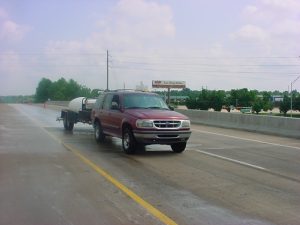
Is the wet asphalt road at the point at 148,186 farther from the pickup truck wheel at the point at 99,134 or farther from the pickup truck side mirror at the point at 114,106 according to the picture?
the pickup truck wheel at the point at 99,134

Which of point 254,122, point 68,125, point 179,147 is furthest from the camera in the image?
point 254,122

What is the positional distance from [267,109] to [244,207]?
84.9m

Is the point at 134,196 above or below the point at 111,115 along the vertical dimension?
below

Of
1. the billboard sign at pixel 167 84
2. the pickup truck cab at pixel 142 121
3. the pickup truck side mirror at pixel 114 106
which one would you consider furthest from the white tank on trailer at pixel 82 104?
the billboard sign at pixel 167 84

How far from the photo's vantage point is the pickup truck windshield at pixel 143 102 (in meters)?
14.8

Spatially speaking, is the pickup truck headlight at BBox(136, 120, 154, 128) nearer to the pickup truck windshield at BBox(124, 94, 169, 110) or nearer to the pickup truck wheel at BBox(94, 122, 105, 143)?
the pickup truck windshield at BBox(124, 94, 169, 110)

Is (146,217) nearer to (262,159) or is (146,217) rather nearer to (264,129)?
(262,159)

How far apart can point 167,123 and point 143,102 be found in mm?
1802

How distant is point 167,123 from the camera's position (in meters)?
13.5

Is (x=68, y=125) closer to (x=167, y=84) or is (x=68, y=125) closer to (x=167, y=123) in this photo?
(x=167, y=123)

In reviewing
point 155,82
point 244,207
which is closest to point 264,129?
point 244,207

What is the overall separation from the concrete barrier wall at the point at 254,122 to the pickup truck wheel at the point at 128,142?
376 inches

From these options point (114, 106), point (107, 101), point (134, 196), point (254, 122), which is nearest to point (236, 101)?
point (254, 122)

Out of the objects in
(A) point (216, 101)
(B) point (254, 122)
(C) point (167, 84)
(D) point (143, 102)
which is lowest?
(B) point (254, 122)
